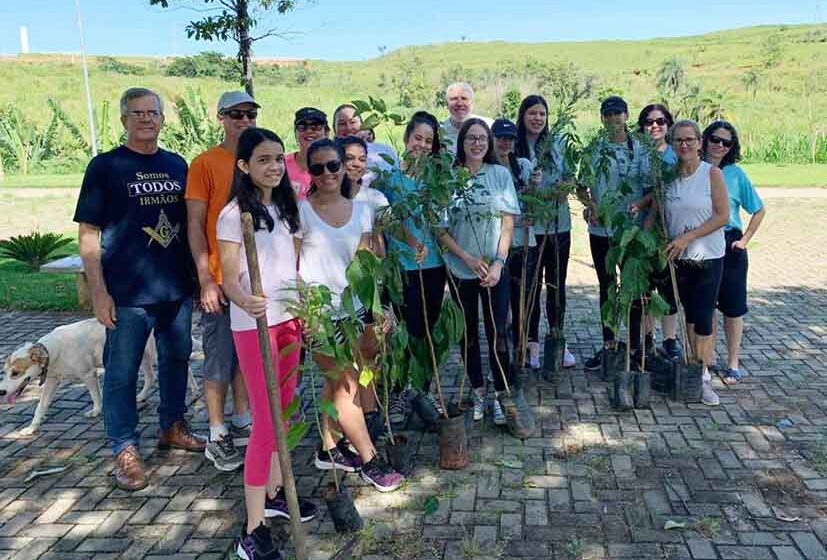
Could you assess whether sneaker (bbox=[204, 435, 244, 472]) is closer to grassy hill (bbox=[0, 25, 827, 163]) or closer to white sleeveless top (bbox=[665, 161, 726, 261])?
white sleeveless top (bbox=[665, 161, 726, 261])

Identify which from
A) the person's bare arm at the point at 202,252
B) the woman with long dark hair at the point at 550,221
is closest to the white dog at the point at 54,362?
the person's bare arm at the point at 202,252

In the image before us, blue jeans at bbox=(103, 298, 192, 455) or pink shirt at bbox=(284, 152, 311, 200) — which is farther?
pink shirt at bbox=(284, 152, 311, 200)

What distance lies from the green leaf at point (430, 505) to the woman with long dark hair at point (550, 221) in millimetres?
1995

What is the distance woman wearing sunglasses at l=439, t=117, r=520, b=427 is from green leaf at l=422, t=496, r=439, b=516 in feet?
3.21

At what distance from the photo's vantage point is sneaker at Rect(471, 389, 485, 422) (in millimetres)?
4715

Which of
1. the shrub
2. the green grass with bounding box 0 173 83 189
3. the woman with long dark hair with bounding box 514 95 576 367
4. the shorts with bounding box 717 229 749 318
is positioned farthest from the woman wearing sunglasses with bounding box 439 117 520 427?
the green grass with bounding box 0 173 83 189

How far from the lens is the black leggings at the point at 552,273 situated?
5.30m

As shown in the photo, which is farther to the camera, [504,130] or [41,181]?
[41,181]

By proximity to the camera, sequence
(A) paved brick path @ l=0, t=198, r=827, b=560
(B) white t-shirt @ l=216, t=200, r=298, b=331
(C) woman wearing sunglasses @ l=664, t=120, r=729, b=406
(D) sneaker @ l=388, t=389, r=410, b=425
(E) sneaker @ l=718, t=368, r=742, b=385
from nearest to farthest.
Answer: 1. (B) white t-shirt @ l=216, t=200, r=298, b=331
2. (A) paved brick path @ l=0, t=198, r=827, b=560
3. (C) woman wearing sunglasses @ l=664, t=120, r=729, b=406
4. (D) sneaker @ l=388, t=389, r=410, b=425
5. (E) sneaker @ l=718, t=368, r=742, b=385

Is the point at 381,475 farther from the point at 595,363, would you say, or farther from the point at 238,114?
the point at 595,363

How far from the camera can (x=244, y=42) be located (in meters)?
6.07

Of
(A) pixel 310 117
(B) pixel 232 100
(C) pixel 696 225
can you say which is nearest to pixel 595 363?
(C) pixel 696 225

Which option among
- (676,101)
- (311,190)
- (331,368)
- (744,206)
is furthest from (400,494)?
(676,101)

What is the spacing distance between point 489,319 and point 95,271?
2379 millimetres
